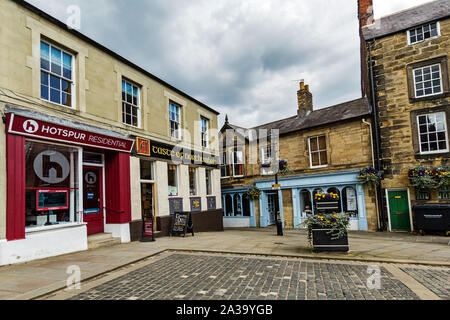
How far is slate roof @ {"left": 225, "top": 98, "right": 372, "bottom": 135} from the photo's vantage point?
54.5 feet

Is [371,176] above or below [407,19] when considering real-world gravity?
below

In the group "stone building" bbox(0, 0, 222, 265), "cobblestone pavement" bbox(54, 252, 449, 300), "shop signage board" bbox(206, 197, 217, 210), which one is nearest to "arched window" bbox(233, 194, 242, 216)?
"shop signage board" bbox(206, 197, 217, 210)

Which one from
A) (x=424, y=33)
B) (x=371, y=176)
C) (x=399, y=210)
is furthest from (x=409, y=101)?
(x=399, y=210)

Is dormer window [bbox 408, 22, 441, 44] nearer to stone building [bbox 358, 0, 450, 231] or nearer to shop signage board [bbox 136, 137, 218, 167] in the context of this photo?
stone building [bbox 358, 0, 450, 231]

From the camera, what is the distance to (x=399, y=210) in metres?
14.4

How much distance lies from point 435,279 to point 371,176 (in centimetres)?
1024

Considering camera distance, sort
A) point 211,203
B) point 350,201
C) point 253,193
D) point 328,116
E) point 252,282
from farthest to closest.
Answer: point 253,193, point 328,116, point 350,201, point 211,203, point 252,282

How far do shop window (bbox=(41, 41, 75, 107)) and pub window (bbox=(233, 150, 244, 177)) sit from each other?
563 inches

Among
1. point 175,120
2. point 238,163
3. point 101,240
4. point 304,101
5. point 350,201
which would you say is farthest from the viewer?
point 238,163

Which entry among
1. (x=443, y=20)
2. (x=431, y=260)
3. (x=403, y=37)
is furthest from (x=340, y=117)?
(x=431, y=260)

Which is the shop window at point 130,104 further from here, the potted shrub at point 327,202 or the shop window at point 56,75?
the potted shrub at point 327,202

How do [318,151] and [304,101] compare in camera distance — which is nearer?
[318,151]

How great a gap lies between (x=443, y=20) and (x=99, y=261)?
17805 millimetres

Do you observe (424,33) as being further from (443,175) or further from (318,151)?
(318,151)
